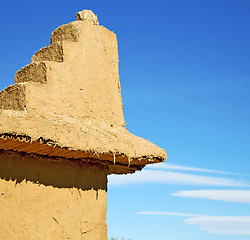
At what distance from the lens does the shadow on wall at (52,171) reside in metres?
5.56

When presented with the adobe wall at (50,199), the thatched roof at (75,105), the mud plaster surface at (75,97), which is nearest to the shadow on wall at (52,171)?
the adobe wall at (50,199)

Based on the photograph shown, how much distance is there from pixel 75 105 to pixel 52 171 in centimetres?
107

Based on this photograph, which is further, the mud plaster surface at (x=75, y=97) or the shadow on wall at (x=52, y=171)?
the shadow on wall at (x=52, y=171)

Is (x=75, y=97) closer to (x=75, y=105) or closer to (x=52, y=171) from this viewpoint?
(x=75, y=105)

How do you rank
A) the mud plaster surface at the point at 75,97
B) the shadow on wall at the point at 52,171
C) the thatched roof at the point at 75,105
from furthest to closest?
the shadow on wall at the point at 52,171, the mud plaster surface at the point at 75,97, the thatched roof at the point at 75,105

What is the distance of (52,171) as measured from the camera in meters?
5.94

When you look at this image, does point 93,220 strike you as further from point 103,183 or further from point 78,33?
point 78,33

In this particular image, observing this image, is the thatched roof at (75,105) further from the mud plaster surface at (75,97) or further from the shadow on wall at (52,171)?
the shadow on wall at (52,171)

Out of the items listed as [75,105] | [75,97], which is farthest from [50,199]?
[75,97]

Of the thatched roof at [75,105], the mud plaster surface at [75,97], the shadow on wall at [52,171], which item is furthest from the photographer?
the shadow on wall at [52,171]

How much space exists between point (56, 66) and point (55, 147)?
1429 mm

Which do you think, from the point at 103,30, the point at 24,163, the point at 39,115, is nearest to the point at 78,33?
the point at 103,30

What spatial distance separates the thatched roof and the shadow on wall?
0.46 feet

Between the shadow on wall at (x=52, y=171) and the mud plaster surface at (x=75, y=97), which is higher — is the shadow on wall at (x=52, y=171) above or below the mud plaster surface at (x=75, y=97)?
below
